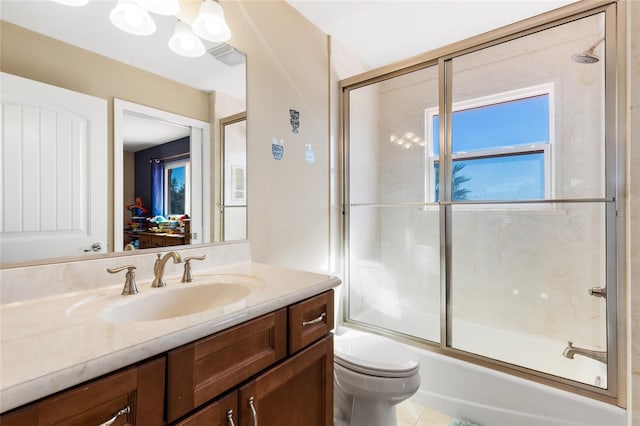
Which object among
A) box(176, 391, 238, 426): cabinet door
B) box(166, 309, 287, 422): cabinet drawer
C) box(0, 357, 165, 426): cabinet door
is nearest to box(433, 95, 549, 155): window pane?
box(166, 309, 287, 422): cabinet drawer

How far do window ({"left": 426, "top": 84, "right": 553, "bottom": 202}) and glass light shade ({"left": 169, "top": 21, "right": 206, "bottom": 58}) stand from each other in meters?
1.61

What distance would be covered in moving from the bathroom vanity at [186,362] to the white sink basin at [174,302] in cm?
1

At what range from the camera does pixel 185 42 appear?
1258 millimetres

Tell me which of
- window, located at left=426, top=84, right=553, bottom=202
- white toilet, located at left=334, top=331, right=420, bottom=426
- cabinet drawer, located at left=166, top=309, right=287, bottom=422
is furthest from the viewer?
window, located at left=426, top=84, right=553, bottom=202

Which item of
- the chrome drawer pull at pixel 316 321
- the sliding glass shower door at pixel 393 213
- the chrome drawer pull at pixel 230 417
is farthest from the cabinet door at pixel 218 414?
the sliding glass shower door at pixel 393 213

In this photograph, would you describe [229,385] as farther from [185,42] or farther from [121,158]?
[185,42]

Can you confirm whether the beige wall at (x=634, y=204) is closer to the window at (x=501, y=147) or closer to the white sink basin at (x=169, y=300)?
the window at (x=501, y=147)

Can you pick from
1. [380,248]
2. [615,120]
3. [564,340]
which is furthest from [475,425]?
[615,120]

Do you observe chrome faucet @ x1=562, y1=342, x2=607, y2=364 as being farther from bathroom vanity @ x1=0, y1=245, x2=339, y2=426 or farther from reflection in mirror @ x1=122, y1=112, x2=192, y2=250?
reflection in mirror @ x1=122, y1=112, x2=192, y2=250

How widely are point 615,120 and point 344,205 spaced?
154 cm

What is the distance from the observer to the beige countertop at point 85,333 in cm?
47

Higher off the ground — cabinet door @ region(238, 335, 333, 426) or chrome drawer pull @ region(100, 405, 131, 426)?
chrome drawer pull @ region(100, 405, 131, 426)

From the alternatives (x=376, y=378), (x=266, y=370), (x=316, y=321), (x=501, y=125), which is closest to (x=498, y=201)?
(x=501, y=125)

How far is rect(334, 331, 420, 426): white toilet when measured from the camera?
1.33 metres
